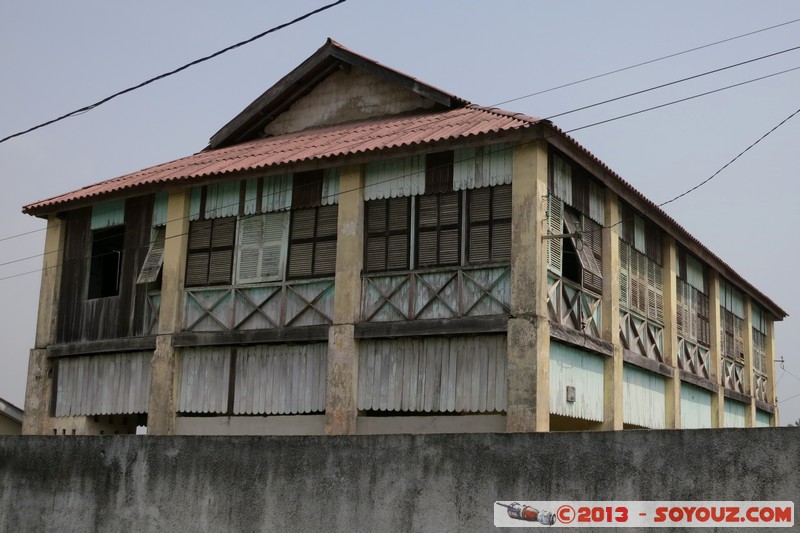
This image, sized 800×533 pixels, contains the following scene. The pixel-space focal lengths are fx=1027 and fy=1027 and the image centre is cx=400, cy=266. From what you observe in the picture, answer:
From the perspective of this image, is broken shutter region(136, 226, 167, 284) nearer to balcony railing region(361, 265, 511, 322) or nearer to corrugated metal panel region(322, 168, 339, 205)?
corrugated metal panel region(322, 168, 339, 205)

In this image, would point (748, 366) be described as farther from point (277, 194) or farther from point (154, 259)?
point (154, 259)

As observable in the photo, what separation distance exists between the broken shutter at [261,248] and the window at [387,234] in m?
1.66

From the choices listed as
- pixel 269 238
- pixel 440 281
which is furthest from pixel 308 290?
pixel 440 281

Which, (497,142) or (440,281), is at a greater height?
(497,142)

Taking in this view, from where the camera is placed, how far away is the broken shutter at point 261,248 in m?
16.6

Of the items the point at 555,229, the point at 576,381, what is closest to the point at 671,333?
the point at 576,381

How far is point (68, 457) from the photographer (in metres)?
10.8

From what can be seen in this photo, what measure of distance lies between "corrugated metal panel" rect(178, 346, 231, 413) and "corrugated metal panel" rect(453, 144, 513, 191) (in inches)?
192

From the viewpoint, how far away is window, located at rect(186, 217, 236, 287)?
17.1m

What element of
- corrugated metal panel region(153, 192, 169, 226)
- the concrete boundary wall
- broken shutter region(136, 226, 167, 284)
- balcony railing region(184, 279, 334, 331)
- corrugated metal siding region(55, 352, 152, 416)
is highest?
corrugated metal panel region(153, 192, 169, 226)

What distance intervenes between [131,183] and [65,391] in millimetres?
4068

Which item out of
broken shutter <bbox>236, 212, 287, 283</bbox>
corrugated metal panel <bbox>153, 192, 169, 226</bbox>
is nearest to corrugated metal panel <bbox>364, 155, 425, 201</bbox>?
broken shutter <bbox>236, 212, 287, 283</bbox>

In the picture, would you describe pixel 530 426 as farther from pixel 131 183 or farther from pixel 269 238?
pixel 131 183

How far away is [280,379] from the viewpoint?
16.2 meters
